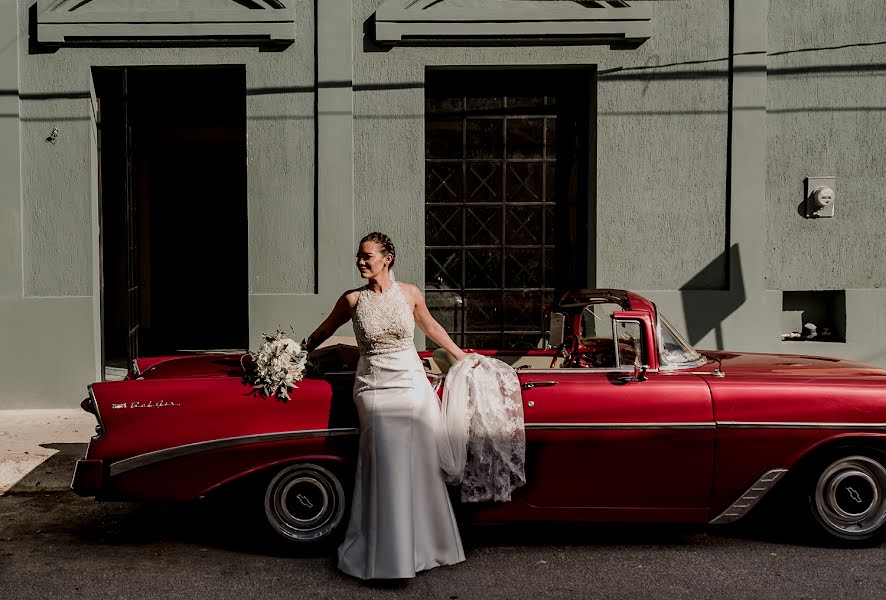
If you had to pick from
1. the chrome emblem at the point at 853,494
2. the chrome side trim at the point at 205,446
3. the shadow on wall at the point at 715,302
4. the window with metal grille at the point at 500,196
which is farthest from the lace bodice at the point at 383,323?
the shadow on wall at the point at 715,302

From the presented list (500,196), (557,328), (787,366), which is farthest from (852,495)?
(500,196)

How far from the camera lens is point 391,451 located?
4465 millimetres

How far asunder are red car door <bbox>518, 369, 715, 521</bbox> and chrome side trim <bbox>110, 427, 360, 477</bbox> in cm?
110

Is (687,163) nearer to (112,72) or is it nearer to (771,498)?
(771,498)

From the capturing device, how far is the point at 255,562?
4.59 meters

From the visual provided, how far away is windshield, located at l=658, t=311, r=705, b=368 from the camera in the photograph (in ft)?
16.1

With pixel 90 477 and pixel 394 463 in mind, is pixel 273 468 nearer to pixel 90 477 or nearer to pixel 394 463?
Answer: pixel 394 463

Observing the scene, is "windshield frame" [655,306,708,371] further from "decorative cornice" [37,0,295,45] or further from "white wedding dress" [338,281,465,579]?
"decorative cornice" [37,0,295,45]

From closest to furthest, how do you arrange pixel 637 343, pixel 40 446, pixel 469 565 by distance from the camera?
pixel 469 565 → pixel 637 343 → pixel 40 446

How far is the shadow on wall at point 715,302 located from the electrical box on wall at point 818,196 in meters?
0.85

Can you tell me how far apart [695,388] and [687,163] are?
14.2 ft

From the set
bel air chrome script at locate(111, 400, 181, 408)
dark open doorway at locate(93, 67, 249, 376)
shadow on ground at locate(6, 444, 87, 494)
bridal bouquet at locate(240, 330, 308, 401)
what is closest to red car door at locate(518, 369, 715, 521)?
bridal bouquet at locate(240, 330, 308, 401)

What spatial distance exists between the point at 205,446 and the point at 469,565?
155 cm

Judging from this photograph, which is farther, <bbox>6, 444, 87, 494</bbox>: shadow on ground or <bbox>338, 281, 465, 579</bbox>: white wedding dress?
<bbox>6, 444, 87, 494</bbox>: shadow on ground
